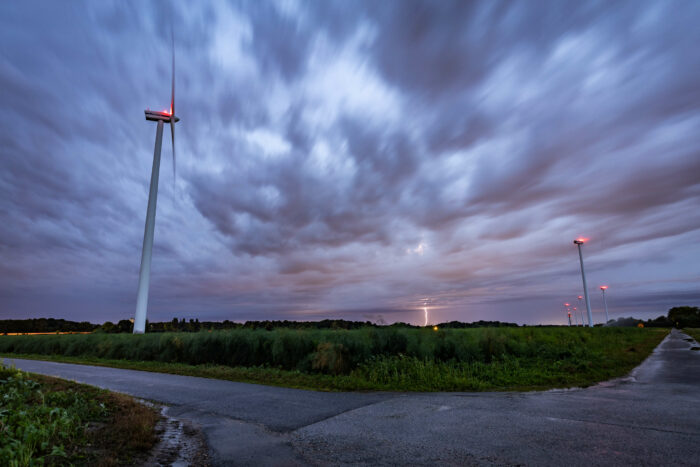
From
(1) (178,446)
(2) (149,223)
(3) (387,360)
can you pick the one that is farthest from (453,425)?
(2) (149,223)

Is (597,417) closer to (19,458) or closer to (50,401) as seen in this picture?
(19,458)

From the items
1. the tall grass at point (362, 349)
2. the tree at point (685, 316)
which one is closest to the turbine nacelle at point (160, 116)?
the tall grass at point (362, 349)

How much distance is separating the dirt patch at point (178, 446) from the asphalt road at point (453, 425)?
0.17 m

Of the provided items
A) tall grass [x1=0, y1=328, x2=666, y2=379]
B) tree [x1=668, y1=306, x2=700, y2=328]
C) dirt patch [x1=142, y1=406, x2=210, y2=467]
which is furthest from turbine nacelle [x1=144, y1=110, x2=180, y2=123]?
tree [x1=668, y1=306, x2=700, y2=328]

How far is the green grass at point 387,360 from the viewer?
9.95 m

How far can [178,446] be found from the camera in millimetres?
5234

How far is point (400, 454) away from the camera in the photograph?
462 centimetres

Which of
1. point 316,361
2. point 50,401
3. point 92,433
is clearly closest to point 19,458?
point 92,433

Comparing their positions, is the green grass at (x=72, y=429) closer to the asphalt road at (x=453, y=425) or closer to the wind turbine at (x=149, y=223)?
the asphalt road at (x=453, y=425)

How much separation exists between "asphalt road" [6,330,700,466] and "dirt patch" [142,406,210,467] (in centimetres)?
17

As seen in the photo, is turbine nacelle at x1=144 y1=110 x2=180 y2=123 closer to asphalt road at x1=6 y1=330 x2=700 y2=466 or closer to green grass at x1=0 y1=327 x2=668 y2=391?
green grass at x1=0 y1=327 x2=668 y2=391

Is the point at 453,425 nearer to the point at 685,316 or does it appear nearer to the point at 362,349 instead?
the point at 362,349

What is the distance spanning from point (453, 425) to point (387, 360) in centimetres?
573

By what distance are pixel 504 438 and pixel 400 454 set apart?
155cm
